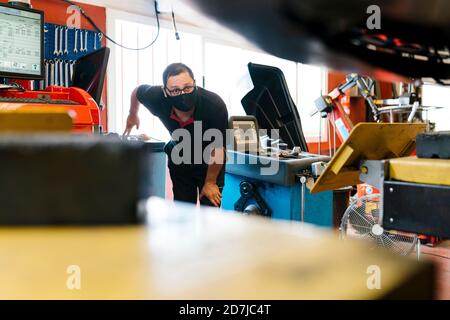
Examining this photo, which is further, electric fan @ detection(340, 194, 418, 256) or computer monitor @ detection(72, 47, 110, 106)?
electric fan @ detection(340, 194, 418, 256)

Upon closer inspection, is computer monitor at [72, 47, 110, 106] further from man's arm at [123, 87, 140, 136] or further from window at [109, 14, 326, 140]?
window at [109, 14, 326, 140]

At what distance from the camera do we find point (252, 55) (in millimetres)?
6207

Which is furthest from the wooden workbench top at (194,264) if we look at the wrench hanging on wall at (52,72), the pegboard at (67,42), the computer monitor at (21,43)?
the pegboard at (67,42)

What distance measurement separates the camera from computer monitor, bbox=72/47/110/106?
283 centimetres

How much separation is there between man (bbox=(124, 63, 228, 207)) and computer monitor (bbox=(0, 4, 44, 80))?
0.69 m

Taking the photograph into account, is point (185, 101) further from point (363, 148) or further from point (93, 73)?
point (363, 148)

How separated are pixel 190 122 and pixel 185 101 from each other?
5.4 inches

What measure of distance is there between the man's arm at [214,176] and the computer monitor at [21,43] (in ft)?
3.74

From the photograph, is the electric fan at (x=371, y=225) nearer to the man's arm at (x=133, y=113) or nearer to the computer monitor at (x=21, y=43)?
the man's arm at (x=133, y=113)

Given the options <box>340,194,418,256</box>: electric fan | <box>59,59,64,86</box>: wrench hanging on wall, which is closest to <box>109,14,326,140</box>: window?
<box>59,59,64,86</box>: wrench hanging on wall

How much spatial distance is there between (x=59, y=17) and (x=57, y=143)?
13.4 ft

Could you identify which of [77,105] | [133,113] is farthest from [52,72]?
[77,105]

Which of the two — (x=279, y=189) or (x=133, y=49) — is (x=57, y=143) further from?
(x=133, y=49)

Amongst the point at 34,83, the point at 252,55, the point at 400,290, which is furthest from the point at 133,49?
the point at 400,290
